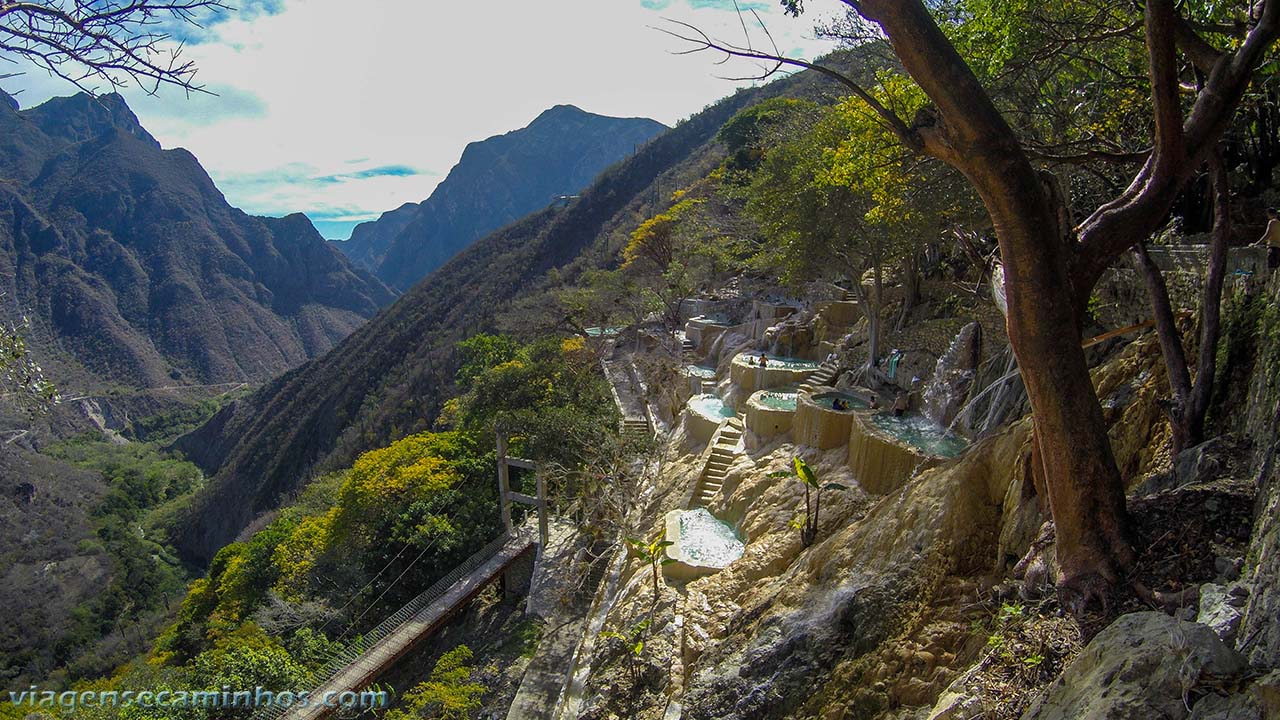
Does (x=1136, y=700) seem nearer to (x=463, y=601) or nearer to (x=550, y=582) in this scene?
(x=550, y=582)

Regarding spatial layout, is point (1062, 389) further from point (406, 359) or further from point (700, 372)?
point (406, 359)

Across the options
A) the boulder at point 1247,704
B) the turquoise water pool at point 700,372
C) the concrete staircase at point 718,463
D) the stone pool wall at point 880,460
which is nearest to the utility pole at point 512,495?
the turquoise water pool at point 700,372

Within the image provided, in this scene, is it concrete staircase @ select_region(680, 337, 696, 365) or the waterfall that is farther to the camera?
concrete staircase @ select_region(680, 337, 696, 365)

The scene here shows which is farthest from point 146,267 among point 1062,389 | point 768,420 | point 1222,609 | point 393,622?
point 1222,609

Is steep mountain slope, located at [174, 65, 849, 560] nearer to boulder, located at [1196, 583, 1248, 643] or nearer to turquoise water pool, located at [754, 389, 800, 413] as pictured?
turquoise water pool, located at [754, 389, 800, 413]

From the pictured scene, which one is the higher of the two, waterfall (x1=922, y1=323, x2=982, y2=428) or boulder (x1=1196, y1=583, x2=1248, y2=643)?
waterfall (x1=922, y1=323, x2=982, y2=428)

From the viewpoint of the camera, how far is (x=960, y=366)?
11.3 m

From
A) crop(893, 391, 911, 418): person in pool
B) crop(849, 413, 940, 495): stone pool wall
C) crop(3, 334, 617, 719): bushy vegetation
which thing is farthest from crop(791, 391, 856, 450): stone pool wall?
crop(3, 334, 617, 719): bushy vegetation

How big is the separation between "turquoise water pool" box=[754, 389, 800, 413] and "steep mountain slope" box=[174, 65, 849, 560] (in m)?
29.7

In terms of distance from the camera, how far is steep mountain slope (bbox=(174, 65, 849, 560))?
49938 millimetres

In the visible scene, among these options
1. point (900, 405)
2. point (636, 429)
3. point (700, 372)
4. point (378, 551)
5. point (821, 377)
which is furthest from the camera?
point (636, 429)

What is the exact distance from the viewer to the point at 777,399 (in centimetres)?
1358

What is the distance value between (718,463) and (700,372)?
25.3 ft

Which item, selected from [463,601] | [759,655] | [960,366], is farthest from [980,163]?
[463,601]
